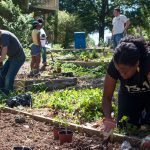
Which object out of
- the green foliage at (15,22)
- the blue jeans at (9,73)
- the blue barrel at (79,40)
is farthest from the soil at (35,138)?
the blue barrel at (79,40)

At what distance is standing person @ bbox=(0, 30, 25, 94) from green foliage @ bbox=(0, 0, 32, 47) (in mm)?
13876

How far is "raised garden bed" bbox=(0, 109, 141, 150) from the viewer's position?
225 inches

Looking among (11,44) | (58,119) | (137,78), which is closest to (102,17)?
(11,44)

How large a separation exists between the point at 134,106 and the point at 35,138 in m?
1.36

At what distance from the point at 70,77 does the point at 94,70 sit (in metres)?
2.57

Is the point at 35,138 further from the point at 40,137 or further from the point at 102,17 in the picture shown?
the point at 102,17

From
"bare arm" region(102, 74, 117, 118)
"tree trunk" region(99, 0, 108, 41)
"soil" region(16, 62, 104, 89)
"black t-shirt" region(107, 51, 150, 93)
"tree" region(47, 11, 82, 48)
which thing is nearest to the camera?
"black t-shirt" region(107, 51, 150, 93)

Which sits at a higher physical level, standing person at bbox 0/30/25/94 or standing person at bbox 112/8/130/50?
standing person at bbox 112/8/130/50

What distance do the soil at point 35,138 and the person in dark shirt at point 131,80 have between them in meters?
0.51

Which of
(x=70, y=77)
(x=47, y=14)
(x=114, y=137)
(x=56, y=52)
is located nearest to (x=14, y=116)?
(x=114, y=137)

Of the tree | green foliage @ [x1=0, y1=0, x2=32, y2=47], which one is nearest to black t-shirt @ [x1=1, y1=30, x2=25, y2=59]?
green foliage @ [x1=0, y1=0, x2=32, y2=47]

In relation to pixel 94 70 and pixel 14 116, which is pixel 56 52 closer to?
pixel 94 70

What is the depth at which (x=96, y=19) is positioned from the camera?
53.8 meters

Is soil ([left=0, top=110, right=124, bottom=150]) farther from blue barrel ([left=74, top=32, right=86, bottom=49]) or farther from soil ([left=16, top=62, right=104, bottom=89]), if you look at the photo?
blue barrel ([left=74, top=32, right=86, bottom=49])
